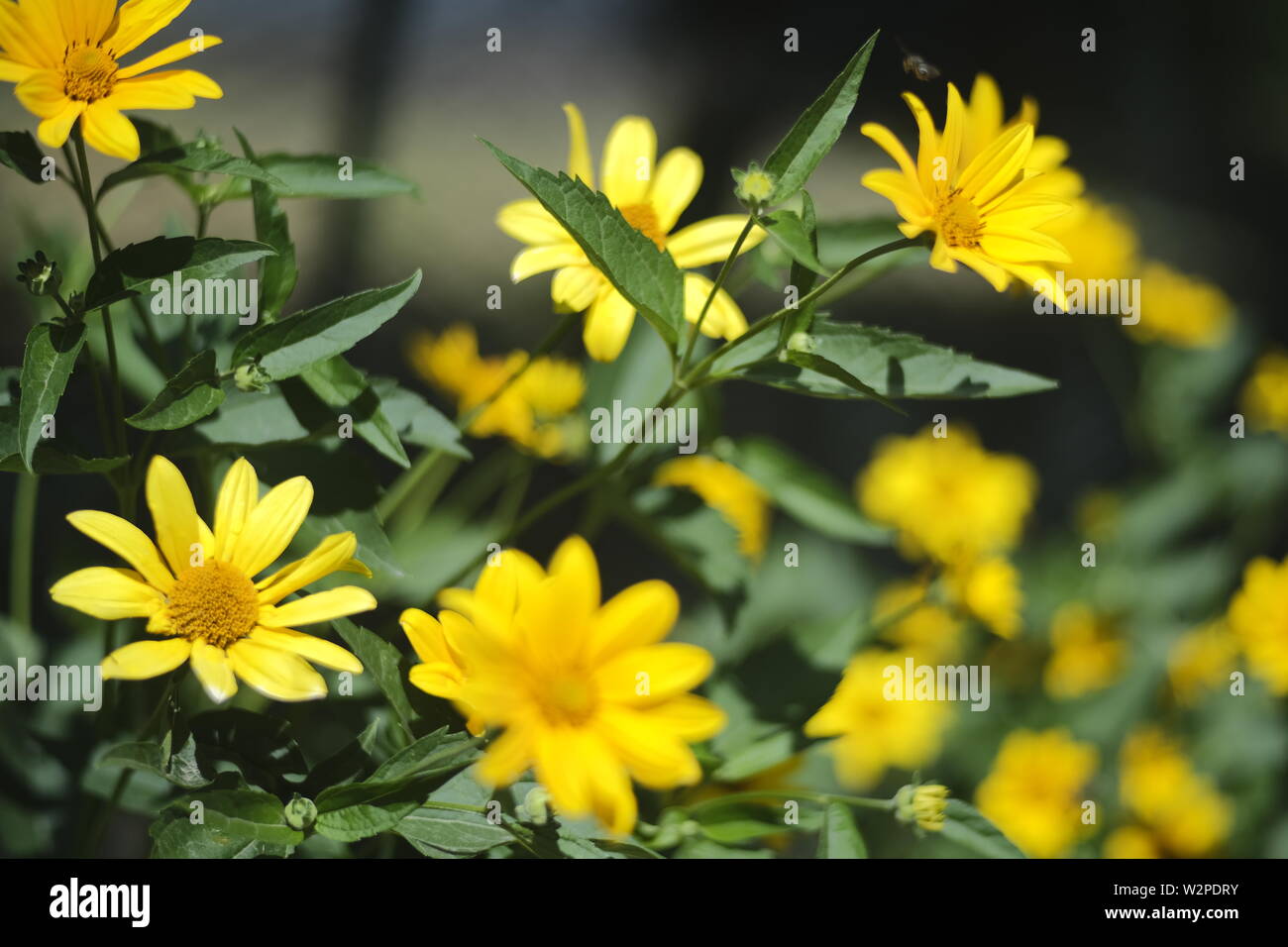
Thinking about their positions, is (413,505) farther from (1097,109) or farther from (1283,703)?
(1097,109)

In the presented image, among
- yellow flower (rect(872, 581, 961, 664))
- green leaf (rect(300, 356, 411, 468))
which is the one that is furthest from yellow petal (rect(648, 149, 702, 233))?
yellow flower (rect(872, 581, 961, 664))

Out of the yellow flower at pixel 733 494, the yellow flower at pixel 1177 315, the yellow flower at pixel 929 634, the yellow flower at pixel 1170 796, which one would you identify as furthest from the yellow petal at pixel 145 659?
the yellow flower at pixel 1177 315

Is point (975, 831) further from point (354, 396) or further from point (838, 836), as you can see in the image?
point (354, 396)

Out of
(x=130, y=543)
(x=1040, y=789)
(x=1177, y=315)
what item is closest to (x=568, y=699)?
(x=130, y=543)

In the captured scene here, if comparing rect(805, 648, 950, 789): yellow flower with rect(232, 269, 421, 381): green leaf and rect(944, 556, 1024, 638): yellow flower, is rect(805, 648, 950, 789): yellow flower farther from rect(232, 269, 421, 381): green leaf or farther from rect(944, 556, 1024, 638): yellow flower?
rect(232, 269, 421, 381): green leaf

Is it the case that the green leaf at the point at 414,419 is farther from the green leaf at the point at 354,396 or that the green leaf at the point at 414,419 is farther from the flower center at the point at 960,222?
the flower center at the point at 960,222

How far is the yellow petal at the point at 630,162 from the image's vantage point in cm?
67

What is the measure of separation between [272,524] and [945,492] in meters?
0.97

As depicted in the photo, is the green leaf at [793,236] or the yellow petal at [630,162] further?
the yellow petal at [630,162]

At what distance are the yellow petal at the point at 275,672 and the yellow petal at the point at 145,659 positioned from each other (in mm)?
25

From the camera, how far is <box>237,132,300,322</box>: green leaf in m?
0.53

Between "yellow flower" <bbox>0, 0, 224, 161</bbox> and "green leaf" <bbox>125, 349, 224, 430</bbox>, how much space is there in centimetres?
10

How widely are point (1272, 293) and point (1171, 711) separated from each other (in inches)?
46.8
